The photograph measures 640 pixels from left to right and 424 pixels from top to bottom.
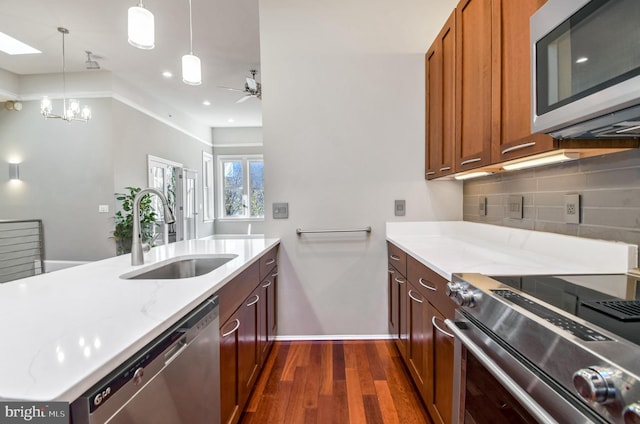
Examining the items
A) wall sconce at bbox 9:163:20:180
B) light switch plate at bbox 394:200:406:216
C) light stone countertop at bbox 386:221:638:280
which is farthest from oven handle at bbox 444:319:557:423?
wall sconce at bbox 9:163:20:180

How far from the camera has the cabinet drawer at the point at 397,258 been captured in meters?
2.02

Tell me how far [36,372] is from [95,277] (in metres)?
0.82

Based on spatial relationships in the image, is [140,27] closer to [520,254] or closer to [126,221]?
[520,254]

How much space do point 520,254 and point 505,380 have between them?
1.02 meters

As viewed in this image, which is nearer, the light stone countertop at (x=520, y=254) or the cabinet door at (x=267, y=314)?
the light stone countertop at (x=520, y=254)

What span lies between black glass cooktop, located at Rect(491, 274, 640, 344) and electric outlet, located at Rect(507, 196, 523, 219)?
69 centimetres

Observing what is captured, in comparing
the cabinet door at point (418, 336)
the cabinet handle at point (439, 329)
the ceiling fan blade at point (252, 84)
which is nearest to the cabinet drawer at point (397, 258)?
the cabinet door at point (418, 336)

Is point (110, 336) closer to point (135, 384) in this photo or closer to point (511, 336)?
point (135, 384)

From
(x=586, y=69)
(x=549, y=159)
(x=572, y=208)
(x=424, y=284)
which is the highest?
(x=586, y=69)

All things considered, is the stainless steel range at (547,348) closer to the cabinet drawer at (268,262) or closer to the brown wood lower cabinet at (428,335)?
the brown wood lower cabinet at (428,335)

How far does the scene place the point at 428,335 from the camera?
5.04 feet

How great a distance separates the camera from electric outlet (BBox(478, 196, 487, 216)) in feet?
7.29

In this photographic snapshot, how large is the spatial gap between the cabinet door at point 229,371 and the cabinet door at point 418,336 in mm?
968

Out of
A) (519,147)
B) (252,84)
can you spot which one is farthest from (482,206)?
(252,84)
